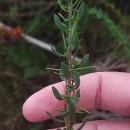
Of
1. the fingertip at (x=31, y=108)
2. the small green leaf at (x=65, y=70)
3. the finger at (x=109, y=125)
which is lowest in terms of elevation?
the finger at (x=109, y=125)

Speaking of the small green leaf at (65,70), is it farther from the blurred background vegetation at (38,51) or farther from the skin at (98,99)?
the blurred background vegetation at (38,51)

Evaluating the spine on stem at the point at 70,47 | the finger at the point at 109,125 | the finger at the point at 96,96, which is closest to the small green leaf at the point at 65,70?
the spine on stem at the point at 70,47

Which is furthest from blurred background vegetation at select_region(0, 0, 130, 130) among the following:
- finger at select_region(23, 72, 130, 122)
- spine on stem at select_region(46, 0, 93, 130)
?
spine on stem at select_region(46, 0, 93, 130)

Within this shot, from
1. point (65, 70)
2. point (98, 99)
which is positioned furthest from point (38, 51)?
point (65, 70)

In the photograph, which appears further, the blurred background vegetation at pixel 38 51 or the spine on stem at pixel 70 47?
the blurred background vegetation at pixel 38 51

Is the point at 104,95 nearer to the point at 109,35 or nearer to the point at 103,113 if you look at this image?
the point at 103,113

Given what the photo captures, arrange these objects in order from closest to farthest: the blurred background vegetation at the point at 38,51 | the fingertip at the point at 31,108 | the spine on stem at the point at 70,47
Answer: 1. the spine on stem at the point at 70,47
2. the fingertip at the point at 31,108
3. the blurred background vegetation at the point at 38,51

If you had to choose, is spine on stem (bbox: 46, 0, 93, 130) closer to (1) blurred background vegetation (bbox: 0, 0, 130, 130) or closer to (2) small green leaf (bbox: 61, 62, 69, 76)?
(2) small green leaf (bbox: 61, 62, 69, 76)
